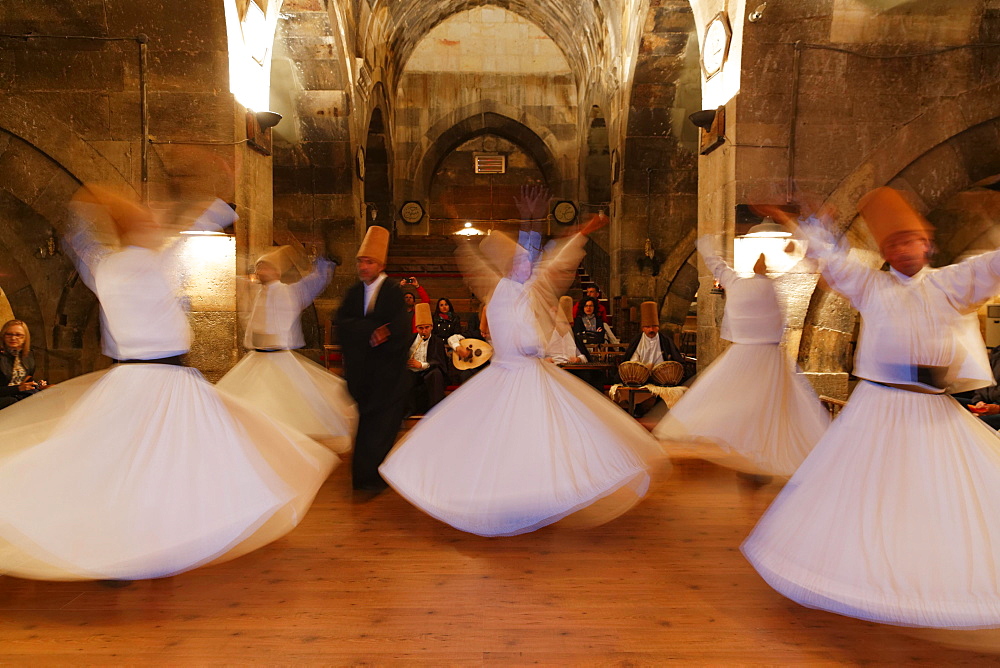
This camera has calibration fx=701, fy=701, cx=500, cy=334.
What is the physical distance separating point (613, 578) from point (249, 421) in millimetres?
1939

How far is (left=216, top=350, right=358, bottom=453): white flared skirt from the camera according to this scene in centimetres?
558

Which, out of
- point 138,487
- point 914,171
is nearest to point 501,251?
point 138,487

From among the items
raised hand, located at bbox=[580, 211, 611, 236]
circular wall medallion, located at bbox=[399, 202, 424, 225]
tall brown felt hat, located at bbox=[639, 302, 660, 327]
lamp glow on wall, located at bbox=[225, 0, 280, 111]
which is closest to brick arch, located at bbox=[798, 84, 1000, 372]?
tall brown felt hat, located at bbox=[639, 302, 660, 327]

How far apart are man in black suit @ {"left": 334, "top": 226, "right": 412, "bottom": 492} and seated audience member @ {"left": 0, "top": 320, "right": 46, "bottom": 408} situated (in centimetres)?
295

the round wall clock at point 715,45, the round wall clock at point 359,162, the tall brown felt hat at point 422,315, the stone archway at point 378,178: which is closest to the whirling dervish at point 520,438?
the tall brown felt hat at point 422,315

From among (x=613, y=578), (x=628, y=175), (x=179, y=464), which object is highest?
(x=628, y=175)

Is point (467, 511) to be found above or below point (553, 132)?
below

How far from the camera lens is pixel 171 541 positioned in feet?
9.30

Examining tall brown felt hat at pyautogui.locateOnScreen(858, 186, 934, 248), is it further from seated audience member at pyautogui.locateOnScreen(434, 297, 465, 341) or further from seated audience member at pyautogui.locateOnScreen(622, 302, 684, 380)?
seated audience member at pyautogui.locateOnScreen(434, 297, 465, 341)

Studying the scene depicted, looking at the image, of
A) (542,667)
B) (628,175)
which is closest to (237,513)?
(542,667)

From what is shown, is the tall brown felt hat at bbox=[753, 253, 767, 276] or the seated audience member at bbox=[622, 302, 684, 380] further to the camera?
the seated audience member at bbox=[622, 302, 684, 380]

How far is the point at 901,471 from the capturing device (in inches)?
104

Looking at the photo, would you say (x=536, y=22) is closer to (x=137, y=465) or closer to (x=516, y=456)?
(x=516, y=456)

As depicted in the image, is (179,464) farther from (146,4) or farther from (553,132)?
(553,132)
